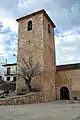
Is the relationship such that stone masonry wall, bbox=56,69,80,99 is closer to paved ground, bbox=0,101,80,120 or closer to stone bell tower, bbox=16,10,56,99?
stone bell tower, bbox=16,10,56,99

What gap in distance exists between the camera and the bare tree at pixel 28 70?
61.8ft


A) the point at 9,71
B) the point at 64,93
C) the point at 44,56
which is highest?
the point at 44,56

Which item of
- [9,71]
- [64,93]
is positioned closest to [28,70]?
[64,93]

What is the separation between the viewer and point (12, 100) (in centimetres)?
1370

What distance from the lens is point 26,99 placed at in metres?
15.1

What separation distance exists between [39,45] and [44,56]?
1.54 m

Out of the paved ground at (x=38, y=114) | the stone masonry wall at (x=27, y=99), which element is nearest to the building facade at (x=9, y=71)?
the stone masonry wall at (x=27, y=99)

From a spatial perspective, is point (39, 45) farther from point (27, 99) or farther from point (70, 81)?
point (27, 99)

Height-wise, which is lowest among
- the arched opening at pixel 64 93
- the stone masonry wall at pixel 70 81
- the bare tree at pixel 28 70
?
the arched opening at pixel 64 93

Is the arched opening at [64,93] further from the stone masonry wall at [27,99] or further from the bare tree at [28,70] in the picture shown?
the bare tree at [28,70]

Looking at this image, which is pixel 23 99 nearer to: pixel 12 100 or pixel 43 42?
pixel 12 100

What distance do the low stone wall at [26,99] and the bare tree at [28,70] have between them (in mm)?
1675

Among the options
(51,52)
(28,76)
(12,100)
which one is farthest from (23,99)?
(51,52)

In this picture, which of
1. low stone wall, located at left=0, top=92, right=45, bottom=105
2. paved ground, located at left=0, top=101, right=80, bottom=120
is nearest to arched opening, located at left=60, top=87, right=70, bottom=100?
low stone wall, located at left=0, top=92, right=45, bottom=105
